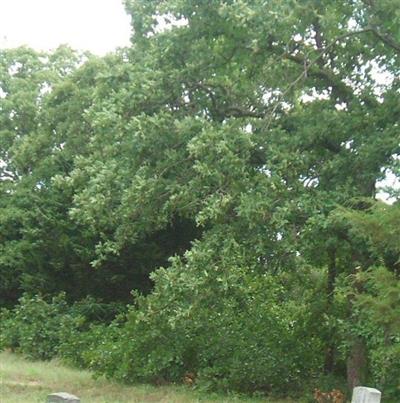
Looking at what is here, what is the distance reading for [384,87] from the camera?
40.8ft

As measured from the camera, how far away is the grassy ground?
12.2 meters

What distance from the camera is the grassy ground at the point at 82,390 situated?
1223 centimetres

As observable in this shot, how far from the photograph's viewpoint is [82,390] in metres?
13.2

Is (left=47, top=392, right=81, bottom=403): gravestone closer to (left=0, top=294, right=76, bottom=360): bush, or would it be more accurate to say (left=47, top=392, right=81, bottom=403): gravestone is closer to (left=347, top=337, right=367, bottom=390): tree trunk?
(left=347, top=337, right=367, bottom=390): tree trunk

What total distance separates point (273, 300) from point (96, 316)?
260 inches

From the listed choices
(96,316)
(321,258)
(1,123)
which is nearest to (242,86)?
(321,258)

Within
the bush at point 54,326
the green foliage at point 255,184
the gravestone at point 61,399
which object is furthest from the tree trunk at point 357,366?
the gravestone at point 61,399

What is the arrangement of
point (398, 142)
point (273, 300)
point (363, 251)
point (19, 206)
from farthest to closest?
point (19, 206), point (273, 300), point (363, 251), point (398, 142)

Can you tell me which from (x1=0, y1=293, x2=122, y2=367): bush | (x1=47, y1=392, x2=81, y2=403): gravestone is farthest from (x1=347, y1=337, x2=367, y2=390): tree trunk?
(x1=47, y1=392, x2=81, y2=403): gravestone

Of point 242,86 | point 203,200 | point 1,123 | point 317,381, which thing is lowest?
point 317,381

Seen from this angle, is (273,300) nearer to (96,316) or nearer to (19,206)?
(96,316)

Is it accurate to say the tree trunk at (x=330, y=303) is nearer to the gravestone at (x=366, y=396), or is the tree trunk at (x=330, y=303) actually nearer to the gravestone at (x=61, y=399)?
the gravestone at (x=366, y=396)

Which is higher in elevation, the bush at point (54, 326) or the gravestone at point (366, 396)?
the bush at point (54, 326)

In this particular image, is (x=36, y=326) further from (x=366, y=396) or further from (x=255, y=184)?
(x=366, y=396)
